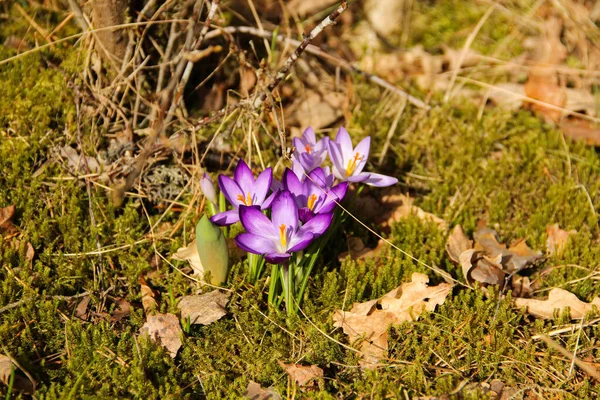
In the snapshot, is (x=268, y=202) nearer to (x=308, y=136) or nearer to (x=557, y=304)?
(x=308, y=136)

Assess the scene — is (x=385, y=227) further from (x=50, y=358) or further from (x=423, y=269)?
(x=50, y=358)

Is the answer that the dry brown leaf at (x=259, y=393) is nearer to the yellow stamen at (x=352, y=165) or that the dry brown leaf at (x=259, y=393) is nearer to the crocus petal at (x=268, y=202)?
the crocus petal at (x=268, y=202)

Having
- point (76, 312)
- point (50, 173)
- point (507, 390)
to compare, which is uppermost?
point (50, 173)

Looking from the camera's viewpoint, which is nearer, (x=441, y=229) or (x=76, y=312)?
(x=76, y=312)

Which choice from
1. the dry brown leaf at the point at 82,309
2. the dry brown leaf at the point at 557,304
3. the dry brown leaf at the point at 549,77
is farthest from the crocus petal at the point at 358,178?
the dry brown leaf at the point at 549,77

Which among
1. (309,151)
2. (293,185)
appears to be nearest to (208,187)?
(293,185)

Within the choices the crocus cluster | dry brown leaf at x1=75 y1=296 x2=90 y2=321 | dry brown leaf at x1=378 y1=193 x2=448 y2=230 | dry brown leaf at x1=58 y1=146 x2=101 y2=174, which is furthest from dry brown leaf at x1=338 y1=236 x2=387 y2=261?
dry brown leaf at x1=58 y1=146 x2=101 y2=174

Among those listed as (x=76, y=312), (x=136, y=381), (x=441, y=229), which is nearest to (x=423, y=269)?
(x=441, y=229)

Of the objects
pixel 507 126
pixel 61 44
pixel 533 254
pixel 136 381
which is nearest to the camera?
pixel 136 381
